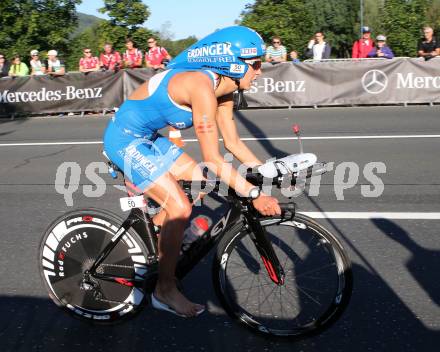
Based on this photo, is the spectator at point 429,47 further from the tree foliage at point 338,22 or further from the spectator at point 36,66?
the tree foliage at point 338,22

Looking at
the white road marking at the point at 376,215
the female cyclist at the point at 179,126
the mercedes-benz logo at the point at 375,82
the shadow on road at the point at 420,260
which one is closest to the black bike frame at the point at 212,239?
the female cyclist at the point at 179,126

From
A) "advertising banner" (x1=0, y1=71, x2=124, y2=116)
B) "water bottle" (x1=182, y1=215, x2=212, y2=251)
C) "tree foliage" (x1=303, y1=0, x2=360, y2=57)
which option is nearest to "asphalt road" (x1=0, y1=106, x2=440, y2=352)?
"water bottle" (x1=182, y1=215, x2=212, y2=251)

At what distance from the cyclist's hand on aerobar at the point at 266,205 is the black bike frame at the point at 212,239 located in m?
0.14

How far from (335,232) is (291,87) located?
10070 millimetres

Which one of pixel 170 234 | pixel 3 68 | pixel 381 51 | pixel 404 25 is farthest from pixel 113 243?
pixel 404 25

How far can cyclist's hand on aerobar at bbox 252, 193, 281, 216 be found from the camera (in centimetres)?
346

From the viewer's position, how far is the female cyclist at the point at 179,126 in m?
3.45

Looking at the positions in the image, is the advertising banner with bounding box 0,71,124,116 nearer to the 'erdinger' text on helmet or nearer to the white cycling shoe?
the white cycling shoe

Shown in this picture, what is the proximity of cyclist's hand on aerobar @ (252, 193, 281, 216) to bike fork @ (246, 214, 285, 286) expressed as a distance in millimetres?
189

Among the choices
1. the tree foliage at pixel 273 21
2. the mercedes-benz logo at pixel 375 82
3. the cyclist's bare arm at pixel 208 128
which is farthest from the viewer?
the tree foliage at pixel 273 21

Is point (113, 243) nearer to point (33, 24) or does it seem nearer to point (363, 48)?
point (363, 48)

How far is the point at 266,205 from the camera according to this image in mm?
3453

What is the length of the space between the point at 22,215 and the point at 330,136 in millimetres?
6227

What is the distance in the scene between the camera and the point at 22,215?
682cm
